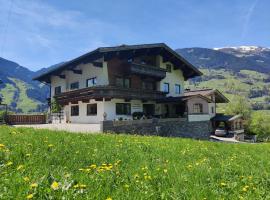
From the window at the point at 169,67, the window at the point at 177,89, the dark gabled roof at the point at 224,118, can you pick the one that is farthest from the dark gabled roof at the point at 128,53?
the dark gabled roof at the point at 224,118

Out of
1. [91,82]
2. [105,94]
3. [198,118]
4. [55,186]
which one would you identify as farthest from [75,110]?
[55,186]

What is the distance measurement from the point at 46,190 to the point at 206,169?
4.43m

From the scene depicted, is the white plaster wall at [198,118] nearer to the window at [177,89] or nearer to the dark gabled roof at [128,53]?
the window at [177,89]

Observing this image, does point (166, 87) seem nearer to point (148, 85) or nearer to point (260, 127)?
point (148, 85)

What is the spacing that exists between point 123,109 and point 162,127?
612 cm

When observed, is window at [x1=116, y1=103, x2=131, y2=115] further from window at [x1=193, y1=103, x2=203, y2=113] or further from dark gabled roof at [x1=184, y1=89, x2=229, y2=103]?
dark gabled roof at [x1=184, y1=89, x2=229, y2=103]

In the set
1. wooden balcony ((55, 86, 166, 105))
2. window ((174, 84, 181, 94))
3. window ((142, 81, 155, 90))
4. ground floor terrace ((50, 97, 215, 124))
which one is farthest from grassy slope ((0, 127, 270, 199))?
window ((174, 84, 181, 94))

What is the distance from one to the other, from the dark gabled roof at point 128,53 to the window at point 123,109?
20.5ft

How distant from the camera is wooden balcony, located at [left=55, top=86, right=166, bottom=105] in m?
31.0

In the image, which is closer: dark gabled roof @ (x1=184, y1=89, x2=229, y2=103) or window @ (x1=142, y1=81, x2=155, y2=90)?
window @ (x1=142, y1=81, x2=155, y2=90)

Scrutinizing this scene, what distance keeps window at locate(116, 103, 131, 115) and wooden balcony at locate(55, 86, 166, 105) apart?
1.78 meters

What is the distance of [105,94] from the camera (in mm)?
31016

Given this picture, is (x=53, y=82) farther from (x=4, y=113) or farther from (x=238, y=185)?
(x=238, y=185)

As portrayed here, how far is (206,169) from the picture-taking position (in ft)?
24.0
